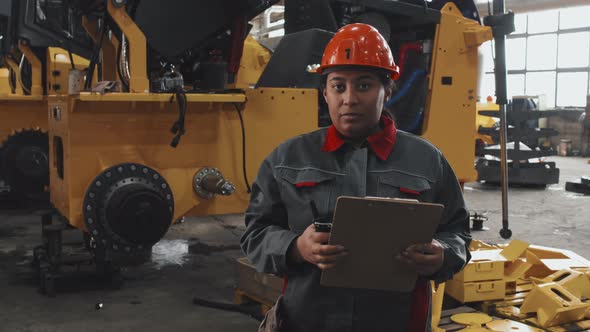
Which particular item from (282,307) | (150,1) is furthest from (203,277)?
(282,307)

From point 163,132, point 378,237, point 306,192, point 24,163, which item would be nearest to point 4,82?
point 24,163

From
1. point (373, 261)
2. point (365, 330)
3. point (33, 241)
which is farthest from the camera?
point (33, 241)

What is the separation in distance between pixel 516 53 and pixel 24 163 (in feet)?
48.6

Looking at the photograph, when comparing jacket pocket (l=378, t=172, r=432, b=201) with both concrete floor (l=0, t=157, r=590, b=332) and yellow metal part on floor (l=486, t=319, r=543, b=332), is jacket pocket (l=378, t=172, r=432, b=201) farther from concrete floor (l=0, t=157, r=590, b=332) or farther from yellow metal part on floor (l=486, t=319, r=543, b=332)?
concrete floor (l=0, t=157, r=590, b=332)

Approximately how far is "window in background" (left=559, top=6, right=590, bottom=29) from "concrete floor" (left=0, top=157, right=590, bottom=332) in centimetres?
959

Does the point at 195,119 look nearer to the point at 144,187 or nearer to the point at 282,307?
the point at 144,187

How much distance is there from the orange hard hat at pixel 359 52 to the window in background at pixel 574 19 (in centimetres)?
1581

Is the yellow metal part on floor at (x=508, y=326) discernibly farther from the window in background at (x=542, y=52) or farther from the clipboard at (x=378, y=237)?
the window in background at (x=542, y=52)

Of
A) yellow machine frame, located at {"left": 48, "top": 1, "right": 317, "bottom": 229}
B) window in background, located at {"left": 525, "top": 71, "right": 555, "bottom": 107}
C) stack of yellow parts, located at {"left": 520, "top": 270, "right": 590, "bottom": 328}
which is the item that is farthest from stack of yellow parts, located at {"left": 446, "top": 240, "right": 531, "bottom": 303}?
window in background, located at {"left": 525, "top": 71, "right": 555, "bottom": 107}

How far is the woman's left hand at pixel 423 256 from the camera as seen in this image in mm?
1446

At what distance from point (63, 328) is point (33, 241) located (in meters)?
2.57

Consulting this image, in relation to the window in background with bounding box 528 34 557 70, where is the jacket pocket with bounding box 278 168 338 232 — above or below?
below

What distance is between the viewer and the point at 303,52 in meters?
4.43

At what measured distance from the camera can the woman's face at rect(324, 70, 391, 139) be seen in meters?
1.61
